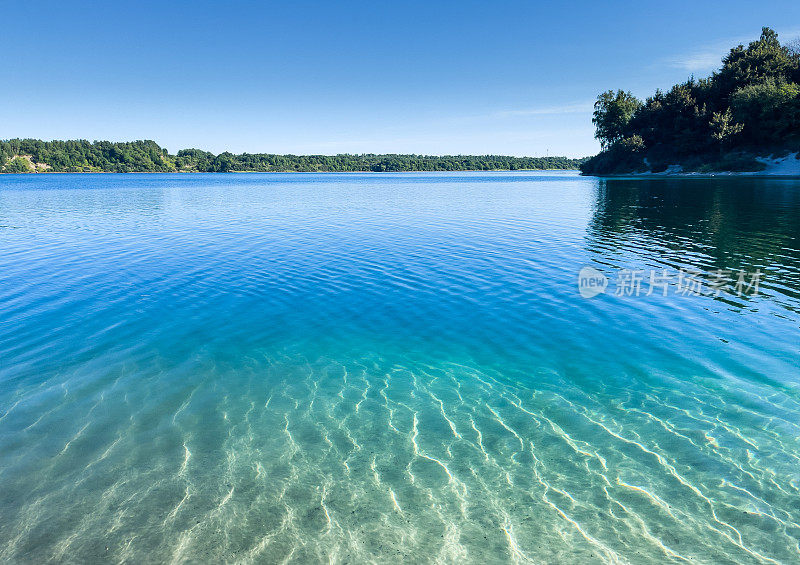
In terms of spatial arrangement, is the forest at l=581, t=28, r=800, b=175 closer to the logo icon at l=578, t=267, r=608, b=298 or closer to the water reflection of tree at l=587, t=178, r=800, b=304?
the water reflection of tree at l=587, t=178, r=800, b=304

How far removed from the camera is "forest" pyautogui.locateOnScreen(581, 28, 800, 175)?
108062 mm

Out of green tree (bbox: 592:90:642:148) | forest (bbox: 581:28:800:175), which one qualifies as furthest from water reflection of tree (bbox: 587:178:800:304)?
green tree (bbox: 592:90:642:148)

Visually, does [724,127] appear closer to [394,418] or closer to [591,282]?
[591,282]

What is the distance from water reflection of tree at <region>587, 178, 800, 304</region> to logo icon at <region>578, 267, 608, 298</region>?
194 inches

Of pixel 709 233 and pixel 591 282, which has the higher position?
pixel 709 233

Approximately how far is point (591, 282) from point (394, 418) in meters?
15.1

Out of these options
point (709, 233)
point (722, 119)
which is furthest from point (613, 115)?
point (709, 233)

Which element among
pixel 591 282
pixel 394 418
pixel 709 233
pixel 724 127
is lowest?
pixel 394 418

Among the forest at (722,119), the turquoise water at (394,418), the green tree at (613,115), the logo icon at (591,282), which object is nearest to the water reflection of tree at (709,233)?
the turquoise water at (394,418)

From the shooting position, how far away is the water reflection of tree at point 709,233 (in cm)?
2430

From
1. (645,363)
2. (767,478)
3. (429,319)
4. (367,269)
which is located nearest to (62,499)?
(429,319)

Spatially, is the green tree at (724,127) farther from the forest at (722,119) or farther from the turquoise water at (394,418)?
the turquoise water at (394,418)

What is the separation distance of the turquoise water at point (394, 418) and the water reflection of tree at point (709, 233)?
1505mm

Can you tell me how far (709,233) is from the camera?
109ft
